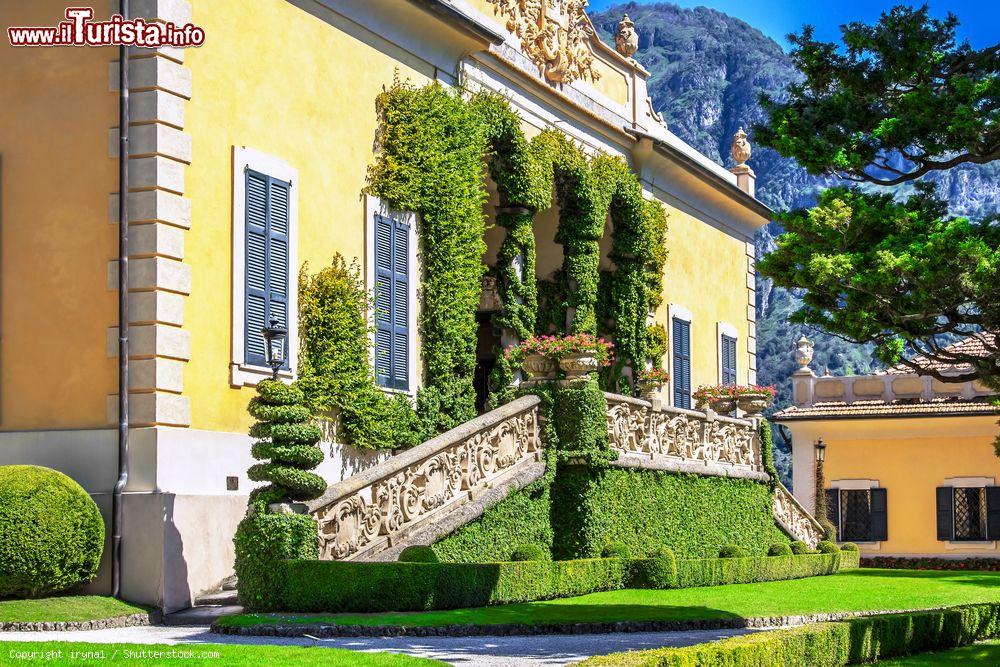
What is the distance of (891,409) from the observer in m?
43.6

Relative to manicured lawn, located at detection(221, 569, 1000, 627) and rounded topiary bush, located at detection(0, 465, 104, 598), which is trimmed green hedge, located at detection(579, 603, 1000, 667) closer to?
manicured lawn, located at detection(221, 569, 1000, 627)

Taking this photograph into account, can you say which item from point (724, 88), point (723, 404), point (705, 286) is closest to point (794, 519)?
point (723, 404)

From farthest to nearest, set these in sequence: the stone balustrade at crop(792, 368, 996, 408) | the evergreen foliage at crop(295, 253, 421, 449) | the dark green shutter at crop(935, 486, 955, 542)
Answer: the stone balustrade at crop(792, 368, 996, 408) → the dark green shutter at crop(935, 486, 955, 542) → the evergreen foliage at crop(295, 253, 421, 449)

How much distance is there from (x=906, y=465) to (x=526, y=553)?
2674 centimetres

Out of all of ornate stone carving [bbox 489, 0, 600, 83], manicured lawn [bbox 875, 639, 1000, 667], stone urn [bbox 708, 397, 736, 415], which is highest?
ornate stone carving [bbox 489, 0, 600, 83]

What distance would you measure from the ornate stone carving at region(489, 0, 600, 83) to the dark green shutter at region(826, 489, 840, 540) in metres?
20.1

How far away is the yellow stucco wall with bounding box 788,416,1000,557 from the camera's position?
42438 millimetres

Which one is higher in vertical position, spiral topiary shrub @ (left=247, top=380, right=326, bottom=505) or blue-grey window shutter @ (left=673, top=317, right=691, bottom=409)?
blue-grey window shutter @ (left=673, top=317, right=691, bottom=409)

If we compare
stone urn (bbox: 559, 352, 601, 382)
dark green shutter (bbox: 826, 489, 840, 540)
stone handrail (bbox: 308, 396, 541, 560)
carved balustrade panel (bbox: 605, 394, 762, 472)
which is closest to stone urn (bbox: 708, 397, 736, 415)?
carved balustrade panel (bbox: 605, 394, 762, 472)

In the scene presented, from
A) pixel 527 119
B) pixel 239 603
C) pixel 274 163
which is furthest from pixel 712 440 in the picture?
pixel 239 603

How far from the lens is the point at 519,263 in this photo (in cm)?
2511

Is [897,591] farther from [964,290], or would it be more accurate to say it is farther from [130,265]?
[130,265]

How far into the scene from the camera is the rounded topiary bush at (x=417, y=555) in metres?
16.6

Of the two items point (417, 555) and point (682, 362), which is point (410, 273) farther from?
point (682, 362)
